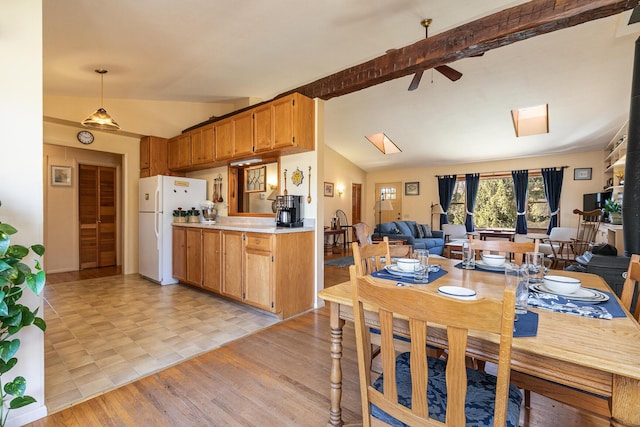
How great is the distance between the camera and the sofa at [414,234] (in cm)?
666

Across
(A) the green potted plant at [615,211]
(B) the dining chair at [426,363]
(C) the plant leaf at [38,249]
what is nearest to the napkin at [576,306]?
(B) the dining chair at [426,363]

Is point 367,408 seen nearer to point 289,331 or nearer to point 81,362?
point 289,331

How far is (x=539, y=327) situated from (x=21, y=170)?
2.47 m

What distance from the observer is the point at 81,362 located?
86.0 inches

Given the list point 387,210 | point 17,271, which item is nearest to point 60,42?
point 17,271

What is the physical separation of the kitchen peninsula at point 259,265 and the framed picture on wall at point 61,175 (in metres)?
3.30

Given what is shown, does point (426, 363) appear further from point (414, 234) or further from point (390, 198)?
point (390, 198)

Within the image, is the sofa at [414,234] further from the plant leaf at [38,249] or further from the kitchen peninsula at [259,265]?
the plant leaf at [38,249]

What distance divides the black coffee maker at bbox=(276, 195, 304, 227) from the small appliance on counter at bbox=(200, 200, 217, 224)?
1556 mm

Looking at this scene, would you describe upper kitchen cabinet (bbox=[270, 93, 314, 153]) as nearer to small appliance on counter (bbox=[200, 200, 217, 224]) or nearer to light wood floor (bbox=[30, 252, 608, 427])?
small appliance on counter (bbox=[200, 200, 217, 224])

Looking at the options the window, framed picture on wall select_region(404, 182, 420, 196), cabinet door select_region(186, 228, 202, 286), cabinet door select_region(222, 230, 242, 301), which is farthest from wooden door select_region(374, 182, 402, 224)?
cabinet door select_region(222, 230, 242, 301)

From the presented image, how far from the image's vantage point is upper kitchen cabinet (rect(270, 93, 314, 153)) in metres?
3.31

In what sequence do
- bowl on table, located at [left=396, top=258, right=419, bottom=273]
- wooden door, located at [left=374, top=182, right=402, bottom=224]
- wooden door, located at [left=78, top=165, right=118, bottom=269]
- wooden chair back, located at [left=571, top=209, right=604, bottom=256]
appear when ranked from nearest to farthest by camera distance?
bowl on table, located at [left=396, top=258, right=419, bottom=273] → wooden chair back, located at [left=571, top=209, right=604, bottom=256] → wooden door, located at [left=78, top=165, right=118, bottom=269] → wooden door, located at [left=374, top=182, right=402, bottom=224]

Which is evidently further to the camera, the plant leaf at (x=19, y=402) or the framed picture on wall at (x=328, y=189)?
the framed picture on wall at (x=328, y=189)
